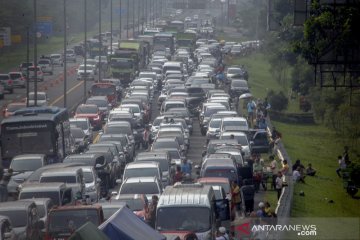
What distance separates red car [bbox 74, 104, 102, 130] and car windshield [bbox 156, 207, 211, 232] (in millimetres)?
31340

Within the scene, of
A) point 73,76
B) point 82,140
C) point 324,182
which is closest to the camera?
point 324,182

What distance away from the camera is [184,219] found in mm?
22875

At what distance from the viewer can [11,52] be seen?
10425cm

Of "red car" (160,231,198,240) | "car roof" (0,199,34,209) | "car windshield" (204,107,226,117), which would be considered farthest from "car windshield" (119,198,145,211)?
"car windshield" (204,107,226,117)

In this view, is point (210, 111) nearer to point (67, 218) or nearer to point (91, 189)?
point (91, 189)

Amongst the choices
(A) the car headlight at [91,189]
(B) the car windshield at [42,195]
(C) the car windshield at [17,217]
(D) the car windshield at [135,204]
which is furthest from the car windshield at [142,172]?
(C) the car windshield at [17,217]

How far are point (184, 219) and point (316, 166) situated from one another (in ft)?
87.1

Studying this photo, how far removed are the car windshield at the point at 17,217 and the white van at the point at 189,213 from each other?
2738mm

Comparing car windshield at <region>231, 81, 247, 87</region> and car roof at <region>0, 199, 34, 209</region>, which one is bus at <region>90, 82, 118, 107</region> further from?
car roof at <region>0, 199, 34, 209</region>

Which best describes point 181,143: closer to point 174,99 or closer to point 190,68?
point 174,99

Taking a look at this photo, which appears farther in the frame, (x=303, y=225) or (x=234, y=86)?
(x=234, y=86)

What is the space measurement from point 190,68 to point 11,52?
64.7ft

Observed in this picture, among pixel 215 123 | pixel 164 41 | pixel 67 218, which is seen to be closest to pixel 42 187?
pixel 67 218

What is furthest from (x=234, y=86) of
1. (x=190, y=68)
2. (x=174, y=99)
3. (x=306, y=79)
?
(x=190, y=68)
